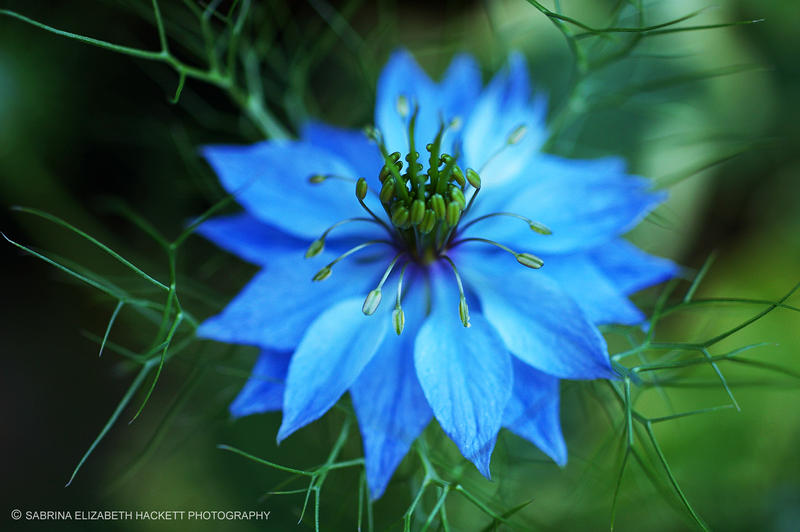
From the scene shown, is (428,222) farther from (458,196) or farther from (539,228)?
(539,228)

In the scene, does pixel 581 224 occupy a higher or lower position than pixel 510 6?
lower

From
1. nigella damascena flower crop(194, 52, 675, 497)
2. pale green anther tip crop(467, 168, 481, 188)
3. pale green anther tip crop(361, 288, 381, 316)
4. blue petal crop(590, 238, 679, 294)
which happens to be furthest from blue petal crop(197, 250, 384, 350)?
blue petal crop(590, 238, 679, 294)

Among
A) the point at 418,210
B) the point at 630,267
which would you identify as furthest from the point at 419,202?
the point at 630,267

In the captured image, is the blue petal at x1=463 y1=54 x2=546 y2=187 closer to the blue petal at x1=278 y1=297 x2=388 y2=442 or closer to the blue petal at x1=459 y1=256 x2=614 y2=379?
the blue petal at x1=459 y1=256 x2=614 y2=379

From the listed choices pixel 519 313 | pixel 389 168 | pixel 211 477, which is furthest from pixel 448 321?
pixel 211 477

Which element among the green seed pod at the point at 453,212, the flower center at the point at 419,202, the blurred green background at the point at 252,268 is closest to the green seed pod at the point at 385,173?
the flower center at the point at 419,202

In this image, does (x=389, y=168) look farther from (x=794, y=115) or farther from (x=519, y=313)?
(x=794, y=115)

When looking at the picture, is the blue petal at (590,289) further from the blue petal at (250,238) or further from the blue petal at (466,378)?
the blue petal at (250,238)

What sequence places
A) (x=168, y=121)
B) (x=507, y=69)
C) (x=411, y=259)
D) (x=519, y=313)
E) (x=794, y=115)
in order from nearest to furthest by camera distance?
(x=519, y=313) → (x=411, y=259) → (x=507, y=69) → (x=168, y=121) → (x=794, y=115)
